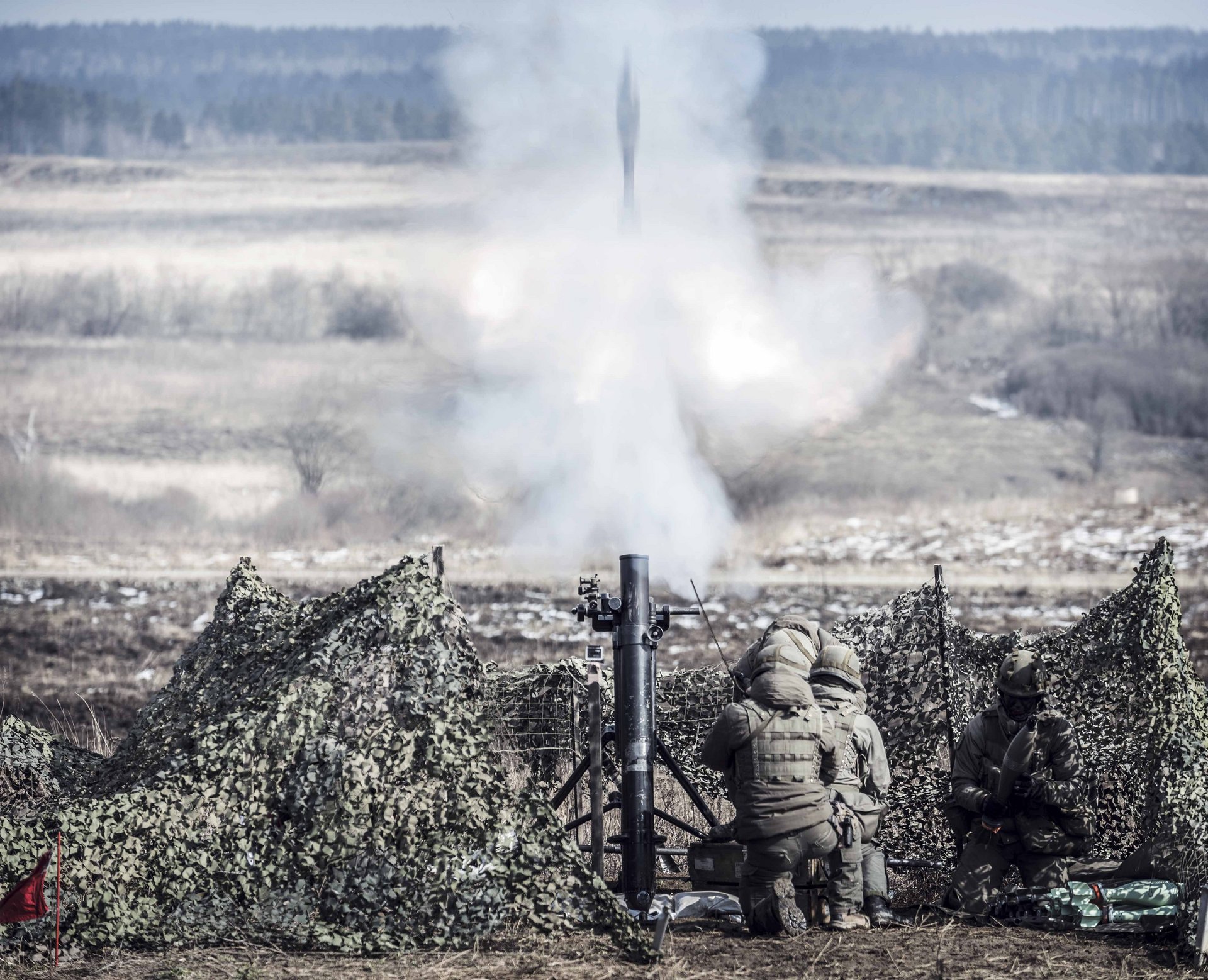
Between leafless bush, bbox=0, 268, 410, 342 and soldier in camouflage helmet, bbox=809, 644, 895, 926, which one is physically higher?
leafless bush, bbox=0, 268, 410, 342

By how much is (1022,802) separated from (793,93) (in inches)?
3396

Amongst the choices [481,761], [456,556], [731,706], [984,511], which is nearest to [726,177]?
[731,706]

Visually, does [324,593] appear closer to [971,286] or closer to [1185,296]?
[971,286]

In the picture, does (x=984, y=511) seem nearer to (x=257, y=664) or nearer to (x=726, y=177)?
(x=726, y=177)

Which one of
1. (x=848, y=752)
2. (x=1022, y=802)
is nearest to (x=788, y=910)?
(x=848, y=752)

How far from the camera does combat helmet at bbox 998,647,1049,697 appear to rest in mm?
9570

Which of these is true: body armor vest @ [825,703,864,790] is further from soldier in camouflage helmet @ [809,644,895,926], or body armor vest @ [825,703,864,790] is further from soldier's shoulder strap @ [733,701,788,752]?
soldier's shoulder strap @ [733,701,788,752]

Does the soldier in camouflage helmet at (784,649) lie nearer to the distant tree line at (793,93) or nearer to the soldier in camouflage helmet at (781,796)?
the soldier in camouflage helmet at (781,796)

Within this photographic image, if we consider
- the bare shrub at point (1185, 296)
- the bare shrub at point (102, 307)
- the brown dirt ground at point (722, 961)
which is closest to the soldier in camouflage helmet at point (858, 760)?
the brown dirt ground at point (722, 961)

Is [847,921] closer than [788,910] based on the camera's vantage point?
No

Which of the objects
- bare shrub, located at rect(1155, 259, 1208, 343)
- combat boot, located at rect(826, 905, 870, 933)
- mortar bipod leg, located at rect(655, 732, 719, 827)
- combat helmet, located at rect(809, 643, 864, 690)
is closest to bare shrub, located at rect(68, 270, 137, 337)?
bare shrub, located at rect(1155, 259, 1208, 343)

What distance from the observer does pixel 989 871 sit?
9.71 meters

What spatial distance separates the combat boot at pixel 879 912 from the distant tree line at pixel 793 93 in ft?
229

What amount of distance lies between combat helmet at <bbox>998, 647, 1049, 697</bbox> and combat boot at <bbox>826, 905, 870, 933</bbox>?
165cm
